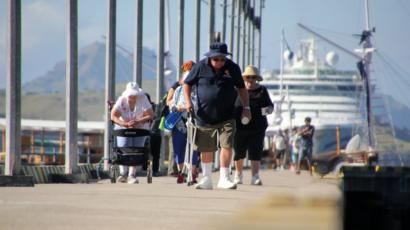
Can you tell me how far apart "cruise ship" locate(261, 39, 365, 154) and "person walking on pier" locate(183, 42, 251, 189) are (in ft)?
290

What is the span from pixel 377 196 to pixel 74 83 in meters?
15.3

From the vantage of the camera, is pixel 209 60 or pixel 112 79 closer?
pixel 209 60

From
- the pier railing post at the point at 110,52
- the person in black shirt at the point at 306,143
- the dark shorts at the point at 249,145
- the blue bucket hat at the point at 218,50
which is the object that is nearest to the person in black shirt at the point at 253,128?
the dark shorts at the point at 249,145

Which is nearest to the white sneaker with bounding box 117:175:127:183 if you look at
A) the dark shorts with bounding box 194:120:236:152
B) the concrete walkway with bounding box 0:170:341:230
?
the dark shorts with bounding box 194:120:236:152

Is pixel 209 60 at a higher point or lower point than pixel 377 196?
higher

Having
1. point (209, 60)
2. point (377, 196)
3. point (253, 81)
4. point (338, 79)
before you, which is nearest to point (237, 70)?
point (209, 60)

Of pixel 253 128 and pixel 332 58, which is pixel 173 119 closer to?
pixel 253 128

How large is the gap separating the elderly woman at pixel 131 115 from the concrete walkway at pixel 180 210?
148 inches

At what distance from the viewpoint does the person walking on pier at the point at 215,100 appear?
12.3m

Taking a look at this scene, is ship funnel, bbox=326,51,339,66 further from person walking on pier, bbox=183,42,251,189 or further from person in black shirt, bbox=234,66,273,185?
person walking on pier, bbox=183,42,251,189

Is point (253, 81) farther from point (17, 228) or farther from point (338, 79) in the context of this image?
point (338, 79)

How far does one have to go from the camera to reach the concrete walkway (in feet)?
8.83

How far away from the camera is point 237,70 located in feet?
40.8

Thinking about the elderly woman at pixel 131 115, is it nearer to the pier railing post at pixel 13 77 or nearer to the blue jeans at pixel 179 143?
the blue jeans at pixel 179 143
